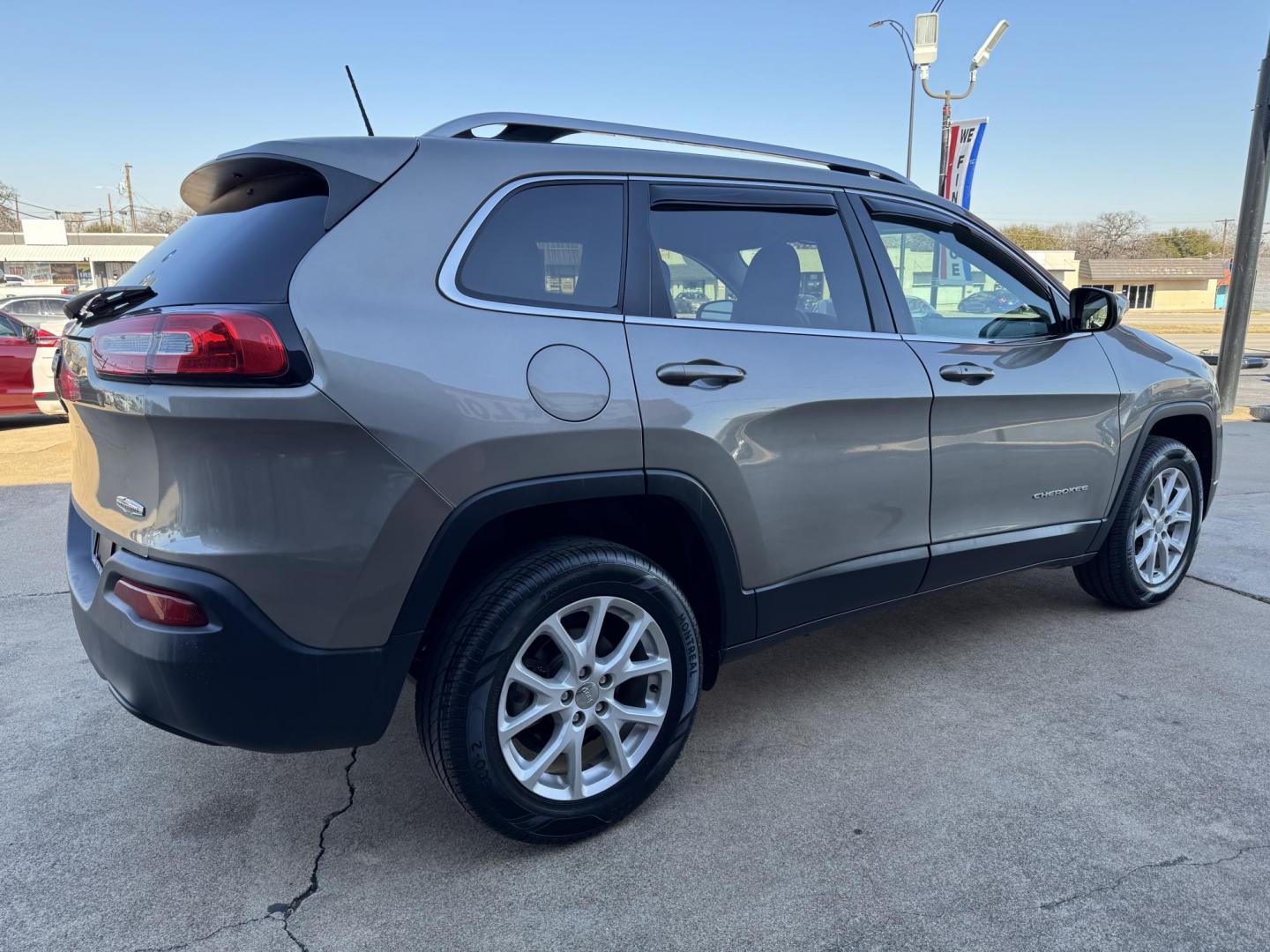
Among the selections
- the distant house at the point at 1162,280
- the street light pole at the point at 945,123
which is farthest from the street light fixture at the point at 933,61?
the distant house at the point at 1162,280

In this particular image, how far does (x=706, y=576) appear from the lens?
2650mm

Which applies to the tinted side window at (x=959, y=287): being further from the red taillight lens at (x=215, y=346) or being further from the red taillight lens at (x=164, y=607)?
the red taillight lens at (x=164, y=607)

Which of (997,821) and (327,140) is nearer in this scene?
(327,140)

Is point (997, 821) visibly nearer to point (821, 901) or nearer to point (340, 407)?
point (821, 901)

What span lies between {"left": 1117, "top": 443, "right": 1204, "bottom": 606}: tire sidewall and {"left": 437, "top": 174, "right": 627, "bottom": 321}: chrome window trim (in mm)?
2656

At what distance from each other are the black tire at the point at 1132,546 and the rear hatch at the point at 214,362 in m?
3.25

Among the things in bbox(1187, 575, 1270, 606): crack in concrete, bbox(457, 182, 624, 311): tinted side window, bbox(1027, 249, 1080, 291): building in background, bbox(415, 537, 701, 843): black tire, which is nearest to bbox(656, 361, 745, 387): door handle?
bbox(457, 182, 624, 311): tinted side window

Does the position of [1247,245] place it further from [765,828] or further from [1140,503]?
[765,828]

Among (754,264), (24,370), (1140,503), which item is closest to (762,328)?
(754,264)

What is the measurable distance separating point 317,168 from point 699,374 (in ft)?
3.58

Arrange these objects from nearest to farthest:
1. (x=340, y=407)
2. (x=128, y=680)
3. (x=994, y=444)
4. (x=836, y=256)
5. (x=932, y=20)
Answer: (x=340, y=407) → (x=128, y=680) → (x=836, y=256) → (x=994, y=444) → (x=932, y=20)

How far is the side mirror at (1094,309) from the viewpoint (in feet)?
11.8

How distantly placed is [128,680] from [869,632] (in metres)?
2.91

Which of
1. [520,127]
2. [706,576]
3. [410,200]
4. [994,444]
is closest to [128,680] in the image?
[410,200]
